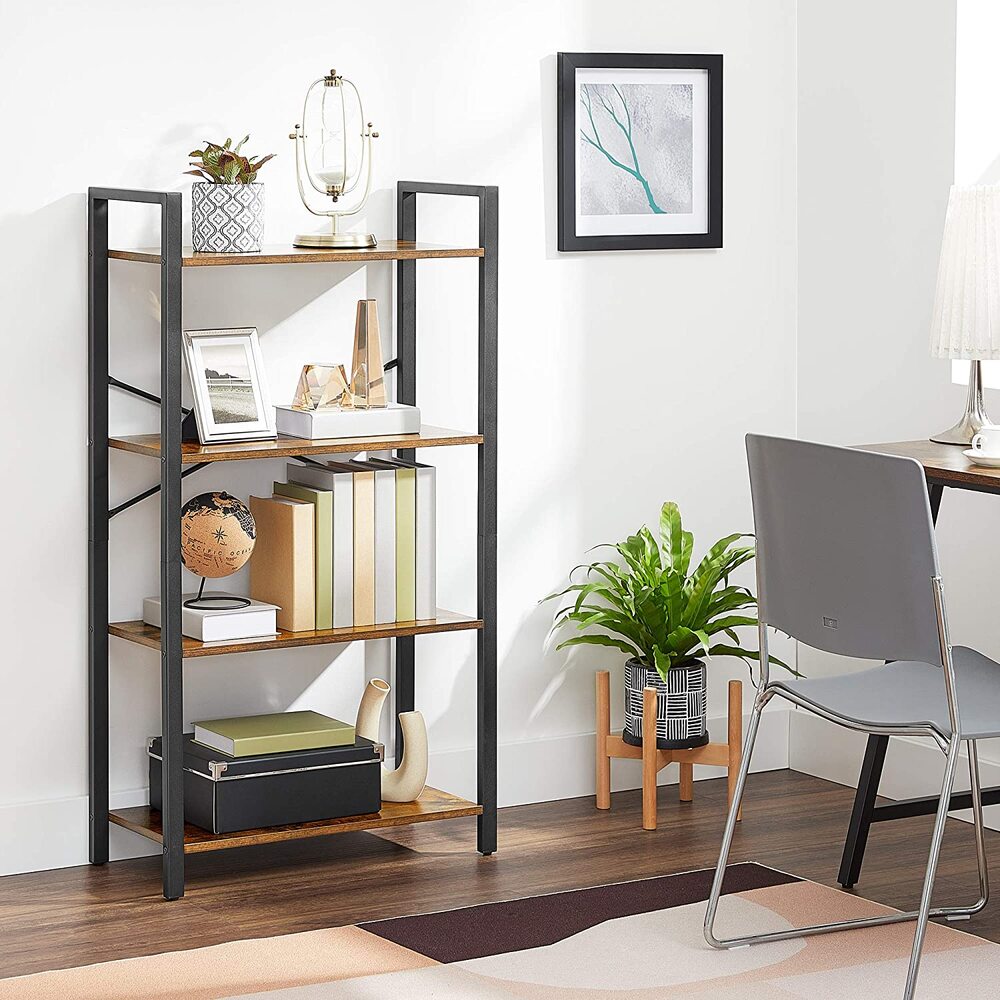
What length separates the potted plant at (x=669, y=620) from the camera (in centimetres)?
380

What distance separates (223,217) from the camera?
328cm

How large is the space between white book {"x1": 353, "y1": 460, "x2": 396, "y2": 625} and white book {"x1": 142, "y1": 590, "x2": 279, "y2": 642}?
0.22m

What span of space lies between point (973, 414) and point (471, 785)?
1382mm

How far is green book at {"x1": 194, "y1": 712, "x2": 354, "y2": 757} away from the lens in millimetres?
3396

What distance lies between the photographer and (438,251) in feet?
11.1

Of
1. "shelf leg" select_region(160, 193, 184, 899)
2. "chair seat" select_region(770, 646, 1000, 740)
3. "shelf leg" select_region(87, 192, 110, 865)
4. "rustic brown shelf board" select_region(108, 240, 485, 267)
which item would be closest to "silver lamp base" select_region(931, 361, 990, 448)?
"chair seat" select_region(770, 646, 1000, 740)

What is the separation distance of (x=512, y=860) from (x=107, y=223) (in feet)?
4.92

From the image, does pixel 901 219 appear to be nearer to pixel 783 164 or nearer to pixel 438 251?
pixel 783 164

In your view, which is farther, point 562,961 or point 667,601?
point 667,601

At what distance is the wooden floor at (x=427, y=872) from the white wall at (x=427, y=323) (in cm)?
18

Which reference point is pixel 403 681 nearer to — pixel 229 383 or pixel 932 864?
pixel 229 383

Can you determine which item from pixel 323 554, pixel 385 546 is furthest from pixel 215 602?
pixel 385 546

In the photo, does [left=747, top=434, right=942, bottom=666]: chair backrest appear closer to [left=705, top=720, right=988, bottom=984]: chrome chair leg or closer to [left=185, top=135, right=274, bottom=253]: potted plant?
[left=705, top=720, right=988, bottom=984]: chrome chair leg

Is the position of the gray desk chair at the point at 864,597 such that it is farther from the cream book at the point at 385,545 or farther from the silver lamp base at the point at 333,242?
the silver lamp base at the point at 333,242
